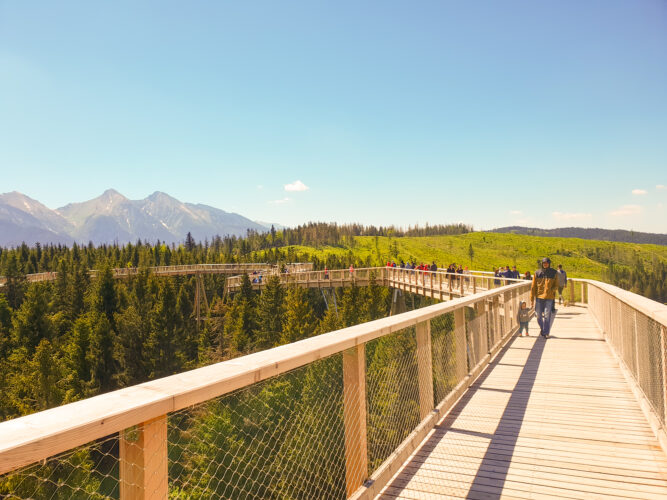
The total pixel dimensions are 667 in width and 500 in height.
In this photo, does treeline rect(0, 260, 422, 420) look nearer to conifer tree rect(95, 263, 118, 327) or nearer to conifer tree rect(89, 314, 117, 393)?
conifer tree rect(89, 314, 117, 393)

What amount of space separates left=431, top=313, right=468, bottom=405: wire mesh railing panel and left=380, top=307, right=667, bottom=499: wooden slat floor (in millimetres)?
297

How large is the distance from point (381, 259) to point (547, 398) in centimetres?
15265

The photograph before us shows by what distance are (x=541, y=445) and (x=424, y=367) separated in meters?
1.45

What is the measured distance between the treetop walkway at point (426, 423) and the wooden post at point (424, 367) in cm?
2

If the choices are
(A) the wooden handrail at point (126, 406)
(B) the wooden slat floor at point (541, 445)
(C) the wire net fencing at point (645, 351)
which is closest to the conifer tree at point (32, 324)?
(B) the wooden slat floor at point (541, 445)

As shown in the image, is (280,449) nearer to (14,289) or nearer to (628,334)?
(628,334)

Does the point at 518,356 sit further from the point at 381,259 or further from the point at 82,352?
the point at 381,259

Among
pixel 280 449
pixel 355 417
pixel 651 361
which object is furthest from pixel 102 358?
pixel 651 361

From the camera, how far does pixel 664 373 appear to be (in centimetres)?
425

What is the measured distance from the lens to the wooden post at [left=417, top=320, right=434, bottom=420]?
466 centimetres

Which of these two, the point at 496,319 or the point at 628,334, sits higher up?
the point at 628,334

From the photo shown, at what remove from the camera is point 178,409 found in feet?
6.08

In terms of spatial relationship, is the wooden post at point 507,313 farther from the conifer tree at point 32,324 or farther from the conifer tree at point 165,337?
the conifer tree at point 32,324

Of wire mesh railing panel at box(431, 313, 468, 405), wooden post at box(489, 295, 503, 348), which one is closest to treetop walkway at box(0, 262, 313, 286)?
wooden post at box(489, 295, 503, 348)
